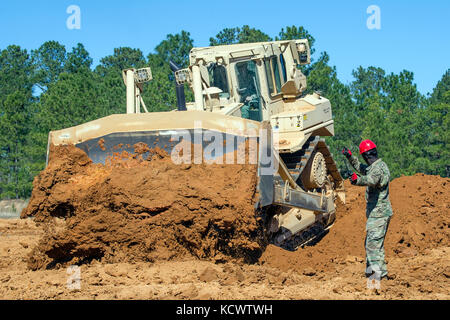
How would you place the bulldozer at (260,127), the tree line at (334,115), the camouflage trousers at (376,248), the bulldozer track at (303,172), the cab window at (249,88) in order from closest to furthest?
the camouflage trousers at (376,248) → the bulldozer at (260,127) → the bulldozer track at (303,172) → the cab window at (249,88) → the tree line at (334,115)

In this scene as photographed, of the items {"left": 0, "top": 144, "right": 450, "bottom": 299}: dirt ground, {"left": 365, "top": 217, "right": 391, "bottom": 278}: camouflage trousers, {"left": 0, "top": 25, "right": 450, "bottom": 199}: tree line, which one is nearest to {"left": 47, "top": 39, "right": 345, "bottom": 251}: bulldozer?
{"left": 0, "top": 144, "right": 450, "bottom": 299}: dirt ground

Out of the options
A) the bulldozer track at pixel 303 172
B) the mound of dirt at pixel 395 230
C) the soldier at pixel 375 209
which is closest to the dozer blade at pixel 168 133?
the soldier at pixel 375 209

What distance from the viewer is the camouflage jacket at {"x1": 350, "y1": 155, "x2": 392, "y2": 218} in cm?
738

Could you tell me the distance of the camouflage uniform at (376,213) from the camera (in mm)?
7297

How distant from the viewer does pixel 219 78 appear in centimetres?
1049

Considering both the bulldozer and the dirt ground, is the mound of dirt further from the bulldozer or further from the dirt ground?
the dirt ground

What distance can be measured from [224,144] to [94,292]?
8.03 feet

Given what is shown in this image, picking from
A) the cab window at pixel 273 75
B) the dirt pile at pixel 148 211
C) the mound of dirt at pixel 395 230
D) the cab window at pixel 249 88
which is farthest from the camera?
the cab window at pixel 273 75

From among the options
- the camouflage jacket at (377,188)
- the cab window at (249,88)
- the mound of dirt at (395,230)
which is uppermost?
the cab window at (249,88)

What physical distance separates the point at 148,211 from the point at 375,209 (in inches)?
109

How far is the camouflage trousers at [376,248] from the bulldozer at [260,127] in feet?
3.85

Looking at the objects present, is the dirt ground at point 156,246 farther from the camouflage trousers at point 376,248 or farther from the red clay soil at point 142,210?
the camouflage trousers at point 376,248

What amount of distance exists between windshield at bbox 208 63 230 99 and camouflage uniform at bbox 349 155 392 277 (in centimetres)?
354

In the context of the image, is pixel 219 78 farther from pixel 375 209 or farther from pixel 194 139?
pixel 375 209
